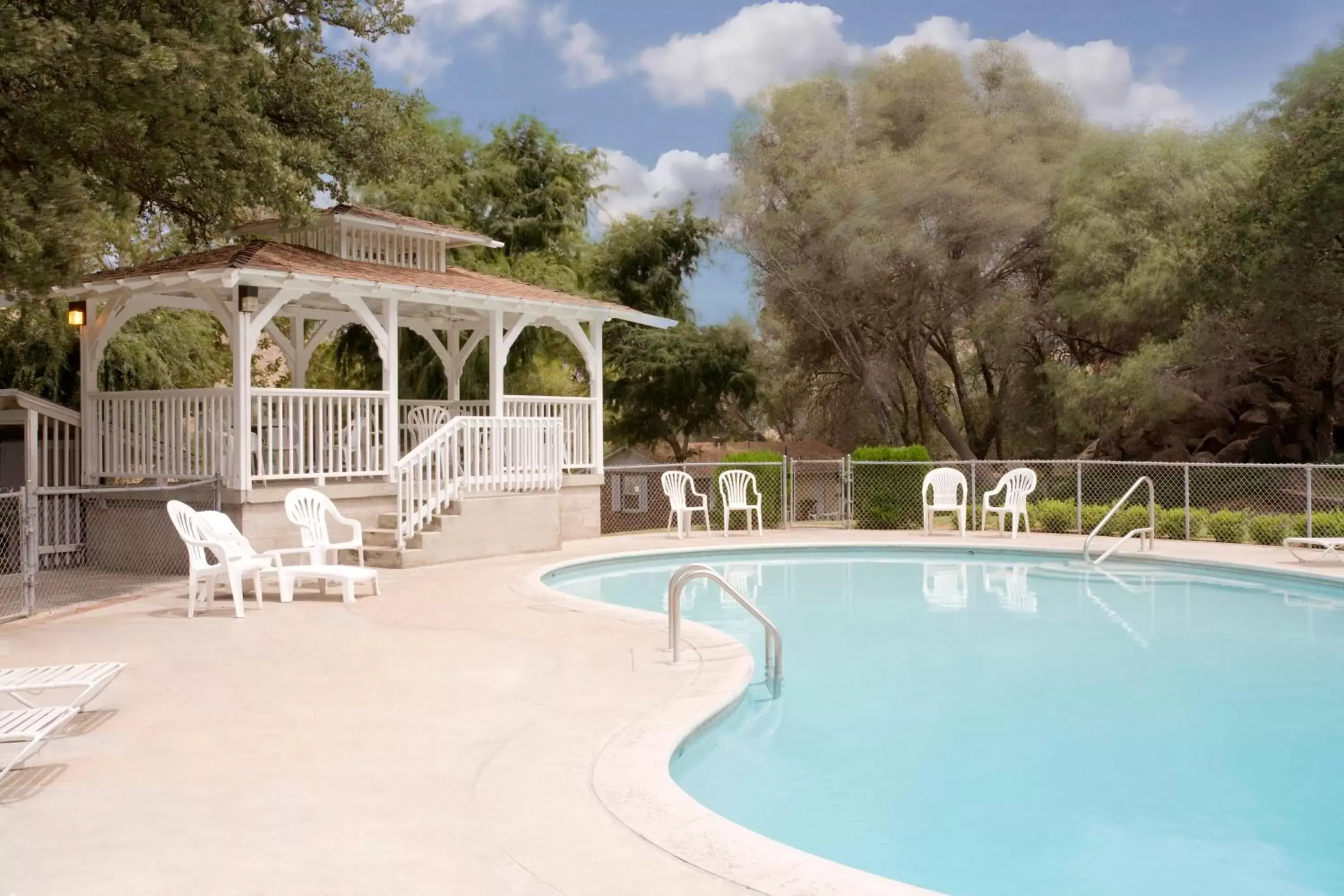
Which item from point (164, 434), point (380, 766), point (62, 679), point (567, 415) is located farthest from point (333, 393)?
point (380, 766)

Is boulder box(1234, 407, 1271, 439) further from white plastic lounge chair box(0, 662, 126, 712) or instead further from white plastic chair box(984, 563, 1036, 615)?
white plastic lounge chair box(0, 662, 126, 712)

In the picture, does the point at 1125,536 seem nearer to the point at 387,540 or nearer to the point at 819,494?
the point at 387,540

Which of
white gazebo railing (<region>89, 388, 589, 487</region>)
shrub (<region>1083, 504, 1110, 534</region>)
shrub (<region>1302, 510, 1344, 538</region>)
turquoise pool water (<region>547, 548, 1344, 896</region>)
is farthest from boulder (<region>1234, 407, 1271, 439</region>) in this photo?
white gazebo railing (<region>89, 388, 589, 487</region>)

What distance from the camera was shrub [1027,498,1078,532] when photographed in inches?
728

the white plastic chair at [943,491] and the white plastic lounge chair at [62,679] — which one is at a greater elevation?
the white plastic chair at [943,491]

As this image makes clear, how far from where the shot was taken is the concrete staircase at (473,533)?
13.2 m

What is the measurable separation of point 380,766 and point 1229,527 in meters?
15.0

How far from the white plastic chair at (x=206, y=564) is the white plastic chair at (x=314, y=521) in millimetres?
864

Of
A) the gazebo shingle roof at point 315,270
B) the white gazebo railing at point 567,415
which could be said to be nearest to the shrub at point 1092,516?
the white gazebo railing at point 567,415

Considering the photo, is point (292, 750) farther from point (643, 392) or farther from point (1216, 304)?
point (643, 392)

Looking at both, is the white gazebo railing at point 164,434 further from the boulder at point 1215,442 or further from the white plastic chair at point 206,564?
the boulder at point 1215,442

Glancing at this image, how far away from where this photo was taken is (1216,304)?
78.1 ft

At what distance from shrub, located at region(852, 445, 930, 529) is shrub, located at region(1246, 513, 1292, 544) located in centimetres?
479

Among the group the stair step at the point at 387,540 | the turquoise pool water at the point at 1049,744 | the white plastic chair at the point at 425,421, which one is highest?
the white plastic chair at the point at 425,421
